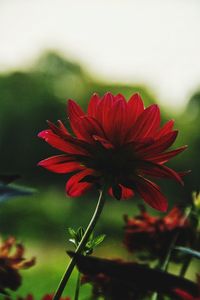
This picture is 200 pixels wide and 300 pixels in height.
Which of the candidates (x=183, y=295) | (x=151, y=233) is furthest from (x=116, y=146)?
(x=151, y=233)

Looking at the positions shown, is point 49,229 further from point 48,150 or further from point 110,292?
point 110,292

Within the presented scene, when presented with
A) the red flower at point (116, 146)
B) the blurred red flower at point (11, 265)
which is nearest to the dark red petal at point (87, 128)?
the red flower at point (116, 146)

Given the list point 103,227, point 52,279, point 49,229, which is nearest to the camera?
point 52,279

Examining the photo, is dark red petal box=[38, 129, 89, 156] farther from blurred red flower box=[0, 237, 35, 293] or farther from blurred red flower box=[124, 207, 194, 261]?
blurred red flower box=[124, 207, 194, 261]

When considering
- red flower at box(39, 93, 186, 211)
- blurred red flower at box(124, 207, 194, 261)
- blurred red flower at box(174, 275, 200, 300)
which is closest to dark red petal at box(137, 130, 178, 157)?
red flower at box(39, 93, 186, 211)

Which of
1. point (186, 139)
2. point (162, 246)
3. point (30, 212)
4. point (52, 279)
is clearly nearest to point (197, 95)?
point (186, 139)

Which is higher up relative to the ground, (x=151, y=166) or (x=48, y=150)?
(x=151, y=166)

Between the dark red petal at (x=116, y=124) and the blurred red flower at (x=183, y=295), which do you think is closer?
the blurred red flower at (x=183, y=295)

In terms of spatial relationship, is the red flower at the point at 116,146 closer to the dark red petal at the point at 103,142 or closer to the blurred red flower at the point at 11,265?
the dark red petal at the point at 103,142
